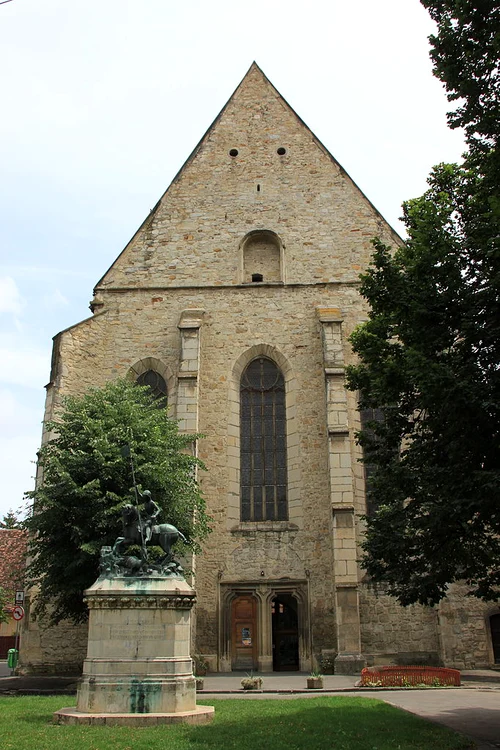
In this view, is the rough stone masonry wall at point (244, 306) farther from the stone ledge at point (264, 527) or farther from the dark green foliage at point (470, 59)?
the dark green foliage at point (470, 59)

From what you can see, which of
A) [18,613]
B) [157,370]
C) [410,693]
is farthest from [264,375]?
[410,693]

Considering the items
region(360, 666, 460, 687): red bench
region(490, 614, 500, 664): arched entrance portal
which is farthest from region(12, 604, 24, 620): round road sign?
region(490, 614, 500, 664): arched entrance portal

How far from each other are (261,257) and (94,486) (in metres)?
10.6

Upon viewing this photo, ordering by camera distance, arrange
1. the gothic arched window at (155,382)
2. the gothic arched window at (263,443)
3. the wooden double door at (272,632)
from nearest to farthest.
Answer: the wooden double door at (272,632)
the gothic arched window at (263,443)
the gothic arched window at (155,382)

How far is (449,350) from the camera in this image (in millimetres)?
9586

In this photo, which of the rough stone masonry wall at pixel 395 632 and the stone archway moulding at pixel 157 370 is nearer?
the rough stone masonry wall at pixel 395 632

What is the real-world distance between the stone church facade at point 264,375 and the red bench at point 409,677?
2.23m

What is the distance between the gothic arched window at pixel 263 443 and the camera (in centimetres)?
1956

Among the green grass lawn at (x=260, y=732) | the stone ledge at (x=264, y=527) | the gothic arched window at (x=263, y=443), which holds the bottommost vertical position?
the green grass lawn at (x=260, y=732)

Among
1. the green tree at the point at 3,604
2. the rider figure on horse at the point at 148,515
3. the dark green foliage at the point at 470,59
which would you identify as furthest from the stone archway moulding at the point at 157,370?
the green tree at the point at 3,604

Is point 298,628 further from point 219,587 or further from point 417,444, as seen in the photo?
point 417,444

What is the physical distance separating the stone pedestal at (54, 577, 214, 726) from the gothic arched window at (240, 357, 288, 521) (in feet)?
31.9

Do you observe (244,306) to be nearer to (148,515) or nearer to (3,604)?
(148,515)

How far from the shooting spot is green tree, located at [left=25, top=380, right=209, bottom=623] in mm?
14977
